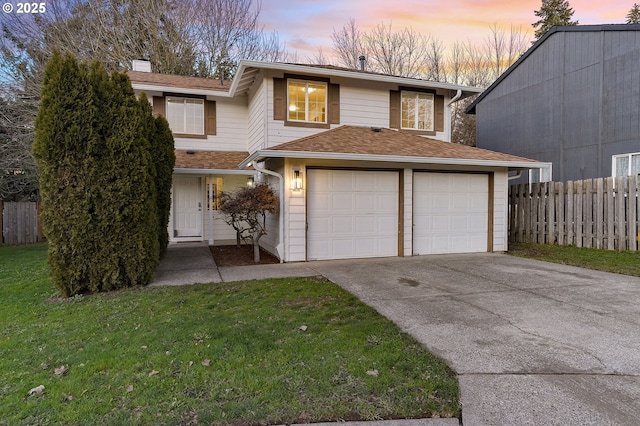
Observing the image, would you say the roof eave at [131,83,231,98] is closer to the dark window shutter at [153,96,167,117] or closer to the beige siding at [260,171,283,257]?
the dark window shutter at [153,96,167,117]

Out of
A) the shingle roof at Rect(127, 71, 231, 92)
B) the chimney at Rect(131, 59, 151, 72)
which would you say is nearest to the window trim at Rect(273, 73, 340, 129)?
the shingle roof at Rect(127, 71, 231, 92)

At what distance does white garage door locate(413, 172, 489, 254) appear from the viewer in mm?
9125

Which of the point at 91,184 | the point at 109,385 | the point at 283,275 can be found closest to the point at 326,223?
the point at 283,275

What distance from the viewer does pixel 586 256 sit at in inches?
329

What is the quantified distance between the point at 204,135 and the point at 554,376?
11.3m

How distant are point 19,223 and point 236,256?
922 cm

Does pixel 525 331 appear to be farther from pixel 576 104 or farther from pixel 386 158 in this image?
pixel 576 104

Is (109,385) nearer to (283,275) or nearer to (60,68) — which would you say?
(283,275)

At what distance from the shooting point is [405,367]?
298 centimetres

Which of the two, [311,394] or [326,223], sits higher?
[326,223]

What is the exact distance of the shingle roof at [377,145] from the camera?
26.4 feet

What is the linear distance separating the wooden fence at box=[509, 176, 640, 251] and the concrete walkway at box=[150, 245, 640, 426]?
2.49 meters

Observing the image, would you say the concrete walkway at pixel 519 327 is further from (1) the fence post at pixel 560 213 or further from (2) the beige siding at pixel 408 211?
(1) the fence post at pixel 560 213

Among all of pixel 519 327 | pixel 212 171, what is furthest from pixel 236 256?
pixel 519 327
